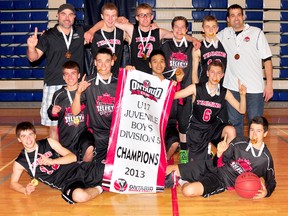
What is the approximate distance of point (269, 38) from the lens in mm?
10836

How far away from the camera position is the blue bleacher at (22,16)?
10727mm

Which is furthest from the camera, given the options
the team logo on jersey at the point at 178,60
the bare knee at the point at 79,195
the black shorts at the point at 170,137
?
the team logo on jersey at the point at 178,60

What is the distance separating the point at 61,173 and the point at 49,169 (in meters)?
0.14

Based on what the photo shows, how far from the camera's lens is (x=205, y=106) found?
17.0ft

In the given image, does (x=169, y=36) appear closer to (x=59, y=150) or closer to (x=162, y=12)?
(x=59, y=150)

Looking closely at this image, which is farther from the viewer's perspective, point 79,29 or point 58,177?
point 79,29

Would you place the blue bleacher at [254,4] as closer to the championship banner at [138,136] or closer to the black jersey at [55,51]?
the black jersey at [55,51]

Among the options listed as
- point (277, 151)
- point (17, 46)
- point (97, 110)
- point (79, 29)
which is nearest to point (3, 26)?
point (17, 46)

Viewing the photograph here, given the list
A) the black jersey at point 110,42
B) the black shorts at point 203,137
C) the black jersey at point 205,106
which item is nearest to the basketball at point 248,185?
the black shorts at point 203,137

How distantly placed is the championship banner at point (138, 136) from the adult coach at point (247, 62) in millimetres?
1337

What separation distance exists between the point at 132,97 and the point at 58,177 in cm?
122

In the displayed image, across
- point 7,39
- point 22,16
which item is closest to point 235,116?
point 22,16

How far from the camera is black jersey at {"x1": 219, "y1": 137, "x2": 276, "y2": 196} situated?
442cm

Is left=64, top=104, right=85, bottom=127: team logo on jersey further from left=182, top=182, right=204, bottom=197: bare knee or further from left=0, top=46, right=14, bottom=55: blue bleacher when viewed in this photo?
left=0, top=46, right=14, bottom=55: blue bleacher
